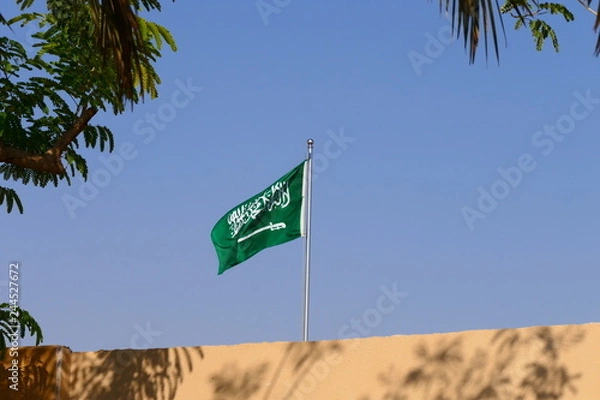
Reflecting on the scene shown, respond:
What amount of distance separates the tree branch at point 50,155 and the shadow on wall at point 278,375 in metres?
2.91

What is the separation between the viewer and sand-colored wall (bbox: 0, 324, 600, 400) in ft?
27.8

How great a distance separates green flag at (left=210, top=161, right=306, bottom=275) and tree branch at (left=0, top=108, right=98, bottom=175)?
2.73 meters

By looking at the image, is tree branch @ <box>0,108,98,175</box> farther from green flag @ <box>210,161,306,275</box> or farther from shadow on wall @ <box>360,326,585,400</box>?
shadow on wall @ <box>360,326,585,400</box>

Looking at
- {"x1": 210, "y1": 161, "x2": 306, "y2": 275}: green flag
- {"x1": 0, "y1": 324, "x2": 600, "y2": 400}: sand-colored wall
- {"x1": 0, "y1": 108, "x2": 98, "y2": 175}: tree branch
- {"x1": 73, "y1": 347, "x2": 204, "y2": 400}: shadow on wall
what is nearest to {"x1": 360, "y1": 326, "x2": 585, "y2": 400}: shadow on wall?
{"x1": 0, "y1": 324, "x2": 600, "y2": 400}: sand-colored wall

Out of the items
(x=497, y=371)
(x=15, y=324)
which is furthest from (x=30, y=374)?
(x=497, y=371)

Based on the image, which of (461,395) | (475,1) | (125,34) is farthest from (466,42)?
(461,395)

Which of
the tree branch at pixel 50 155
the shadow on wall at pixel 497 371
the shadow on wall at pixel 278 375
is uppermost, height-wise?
the tree branch at pixel 50 155

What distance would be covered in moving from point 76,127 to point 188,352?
279 cm

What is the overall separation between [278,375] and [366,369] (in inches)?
40.9

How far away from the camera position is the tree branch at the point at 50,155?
11.0 meters

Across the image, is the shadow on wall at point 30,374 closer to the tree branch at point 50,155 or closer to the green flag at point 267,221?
the tree branch at point 50,155


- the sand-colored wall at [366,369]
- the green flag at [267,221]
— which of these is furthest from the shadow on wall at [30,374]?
the green flag at [267,221]

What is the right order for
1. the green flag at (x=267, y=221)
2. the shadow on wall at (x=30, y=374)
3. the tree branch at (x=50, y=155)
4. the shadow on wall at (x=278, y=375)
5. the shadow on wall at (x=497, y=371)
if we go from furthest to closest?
1. the green flag at (x=267, y=221)
2. the shadow on wall at (x=30, y=374)
3. the tree branch at (x=50, y=155)
4. the shadow on wall at (x=278, y=375)
5. the shadow on wall at (x=497, y=371)

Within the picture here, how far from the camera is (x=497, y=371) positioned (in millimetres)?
8758
